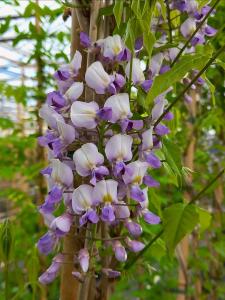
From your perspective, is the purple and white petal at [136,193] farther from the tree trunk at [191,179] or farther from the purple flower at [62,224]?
the tree trunk at [191,179]

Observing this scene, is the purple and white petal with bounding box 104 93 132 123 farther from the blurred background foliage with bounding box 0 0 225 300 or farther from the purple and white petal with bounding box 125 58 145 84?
the blurred background foliage with bounding box 0 0 225 300

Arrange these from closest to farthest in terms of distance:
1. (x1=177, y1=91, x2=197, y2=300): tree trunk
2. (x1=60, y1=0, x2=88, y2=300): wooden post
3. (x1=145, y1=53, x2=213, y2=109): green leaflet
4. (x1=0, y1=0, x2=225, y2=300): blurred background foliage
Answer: (x1=145, y1=53, x2=213, y2=109): green leaflet
(x1=60, y1=0, x2=88, y2=300): wooden post
(x1=0, y1=0, x2=225, y2=300): blurred background foliage
(x1=177, y1=91, x2=197, y2=300): tree trunk

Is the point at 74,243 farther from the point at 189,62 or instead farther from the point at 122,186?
the point at 189,62

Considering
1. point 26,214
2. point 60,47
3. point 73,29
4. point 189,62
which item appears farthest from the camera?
point 26,214

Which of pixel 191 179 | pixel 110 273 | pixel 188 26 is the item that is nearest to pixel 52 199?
pixel 110 273

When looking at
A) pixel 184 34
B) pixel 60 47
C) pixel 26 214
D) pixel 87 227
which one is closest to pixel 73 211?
pixel 87 227

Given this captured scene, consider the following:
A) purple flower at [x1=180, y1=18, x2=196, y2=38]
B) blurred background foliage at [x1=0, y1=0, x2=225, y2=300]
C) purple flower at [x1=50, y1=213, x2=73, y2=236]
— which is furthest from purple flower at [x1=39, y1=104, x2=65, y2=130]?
blurred background foliage at [x1=0, y1=0, x2=225, y2=300]

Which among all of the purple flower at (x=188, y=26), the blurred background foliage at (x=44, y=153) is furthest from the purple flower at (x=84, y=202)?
the blurred background foliage at (x=44, y=153)
